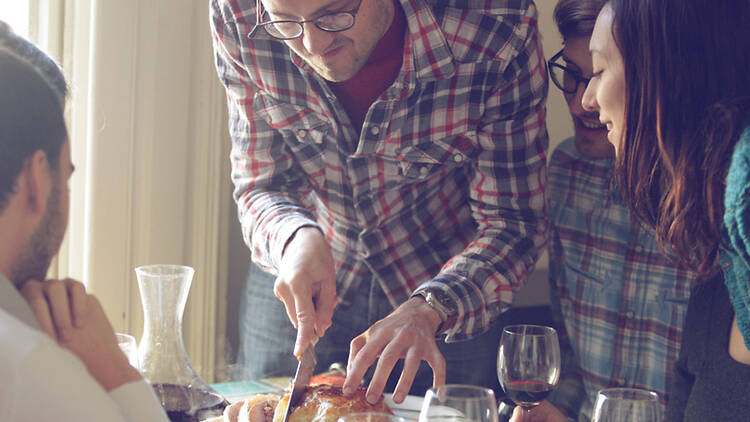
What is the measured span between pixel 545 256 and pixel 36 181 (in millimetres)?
2648

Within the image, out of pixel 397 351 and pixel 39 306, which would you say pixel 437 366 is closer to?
pixel 397 351

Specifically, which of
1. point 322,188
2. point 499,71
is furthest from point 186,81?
point 499,71

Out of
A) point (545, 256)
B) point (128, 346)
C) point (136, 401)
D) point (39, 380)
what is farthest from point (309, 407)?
point (545, 256)

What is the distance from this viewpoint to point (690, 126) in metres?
1.25

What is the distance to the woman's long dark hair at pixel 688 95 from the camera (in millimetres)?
1200

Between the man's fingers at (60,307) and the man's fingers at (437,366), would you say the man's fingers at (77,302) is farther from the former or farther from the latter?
the man's fingers at (437,366)

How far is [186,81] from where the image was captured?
7.11 ft

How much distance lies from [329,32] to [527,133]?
0.44 meters

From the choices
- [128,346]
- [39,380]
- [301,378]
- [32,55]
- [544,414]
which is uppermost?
[32,55]

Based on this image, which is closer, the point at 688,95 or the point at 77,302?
the point at 77,302

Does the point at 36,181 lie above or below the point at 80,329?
above

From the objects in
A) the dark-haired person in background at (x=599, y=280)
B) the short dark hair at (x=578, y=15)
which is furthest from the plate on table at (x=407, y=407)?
the short dark hair at (x=578, y=15)

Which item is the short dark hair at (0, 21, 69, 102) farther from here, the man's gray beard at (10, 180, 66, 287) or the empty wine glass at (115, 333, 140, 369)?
the empty wine glass at (115, 333, 140, 369)

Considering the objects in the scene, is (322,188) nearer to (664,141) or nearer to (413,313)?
(413,313)
